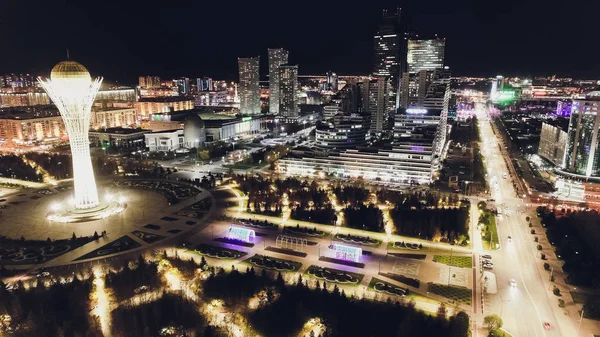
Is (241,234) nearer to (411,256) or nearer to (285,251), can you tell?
(285,251)

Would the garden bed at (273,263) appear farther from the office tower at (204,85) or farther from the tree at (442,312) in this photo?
the office tower at (204,85)

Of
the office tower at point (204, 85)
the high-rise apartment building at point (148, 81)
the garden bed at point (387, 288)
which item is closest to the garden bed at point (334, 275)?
the garden bed at point (387, 288)

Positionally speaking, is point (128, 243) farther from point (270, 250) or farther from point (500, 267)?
point (500, 267)

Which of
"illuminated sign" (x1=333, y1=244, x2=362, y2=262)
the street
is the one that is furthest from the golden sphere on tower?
the street

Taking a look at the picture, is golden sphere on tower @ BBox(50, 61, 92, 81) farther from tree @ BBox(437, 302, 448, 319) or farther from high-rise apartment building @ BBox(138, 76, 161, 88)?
high-rise apartment building @ BBox(138, 76, 161, 88)

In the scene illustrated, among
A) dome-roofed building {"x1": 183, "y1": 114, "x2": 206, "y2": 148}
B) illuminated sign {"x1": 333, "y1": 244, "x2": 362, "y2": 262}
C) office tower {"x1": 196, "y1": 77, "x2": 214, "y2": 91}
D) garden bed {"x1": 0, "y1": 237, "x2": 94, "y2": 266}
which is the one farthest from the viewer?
office tower {"x1": 196, "y1": 77, "x2": 214, "y2": 91}

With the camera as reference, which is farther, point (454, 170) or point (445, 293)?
point (454, 170)

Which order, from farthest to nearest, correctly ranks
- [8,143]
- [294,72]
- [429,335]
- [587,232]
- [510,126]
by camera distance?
[294,72] < [510,126] < [8,143] < [587,232] < [429,335]

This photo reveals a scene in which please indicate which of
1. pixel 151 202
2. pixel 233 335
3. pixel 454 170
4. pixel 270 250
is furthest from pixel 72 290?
pixel 454 170
